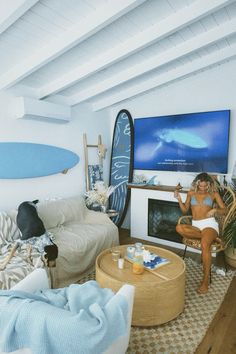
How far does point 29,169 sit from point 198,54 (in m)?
2.66

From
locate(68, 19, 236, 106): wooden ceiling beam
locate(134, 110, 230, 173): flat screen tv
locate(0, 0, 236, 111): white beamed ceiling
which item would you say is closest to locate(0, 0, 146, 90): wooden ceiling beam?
locate(0, 0, 236, 111): white beamed ceiling

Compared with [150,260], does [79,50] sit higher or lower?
higher

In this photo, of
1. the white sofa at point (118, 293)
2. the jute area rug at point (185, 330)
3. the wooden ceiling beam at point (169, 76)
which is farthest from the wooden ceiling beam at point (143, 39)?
the jute area rug at point (185, 330)

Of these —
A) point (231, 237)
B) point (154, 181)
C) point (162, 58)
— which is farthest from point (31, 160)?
point (231, 237)

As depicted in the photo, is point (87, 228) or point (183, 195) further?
point (183, 195)

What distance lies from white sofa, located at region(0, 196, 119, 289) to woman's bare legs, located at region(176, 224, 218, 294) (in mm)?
989

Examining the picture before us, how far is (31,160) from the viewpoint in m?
3.21

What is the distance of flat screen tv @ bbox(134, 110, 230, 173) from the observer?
339cm

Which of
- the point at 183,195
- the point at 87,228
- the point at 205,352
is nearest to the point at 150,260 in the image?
the point at 205,352

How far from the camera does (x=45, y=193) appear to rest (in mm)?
3496

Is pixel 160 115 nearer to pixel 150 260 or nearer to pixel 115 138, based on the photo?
pixel 115 138

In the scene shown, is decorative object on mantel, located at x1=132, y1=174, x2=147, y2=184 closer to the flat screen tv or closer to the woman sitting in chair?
the flat screen tv

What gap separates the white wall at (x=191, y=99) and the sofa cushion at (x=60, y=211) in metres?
1.32

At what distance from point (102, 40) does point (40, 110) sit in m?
1.16
